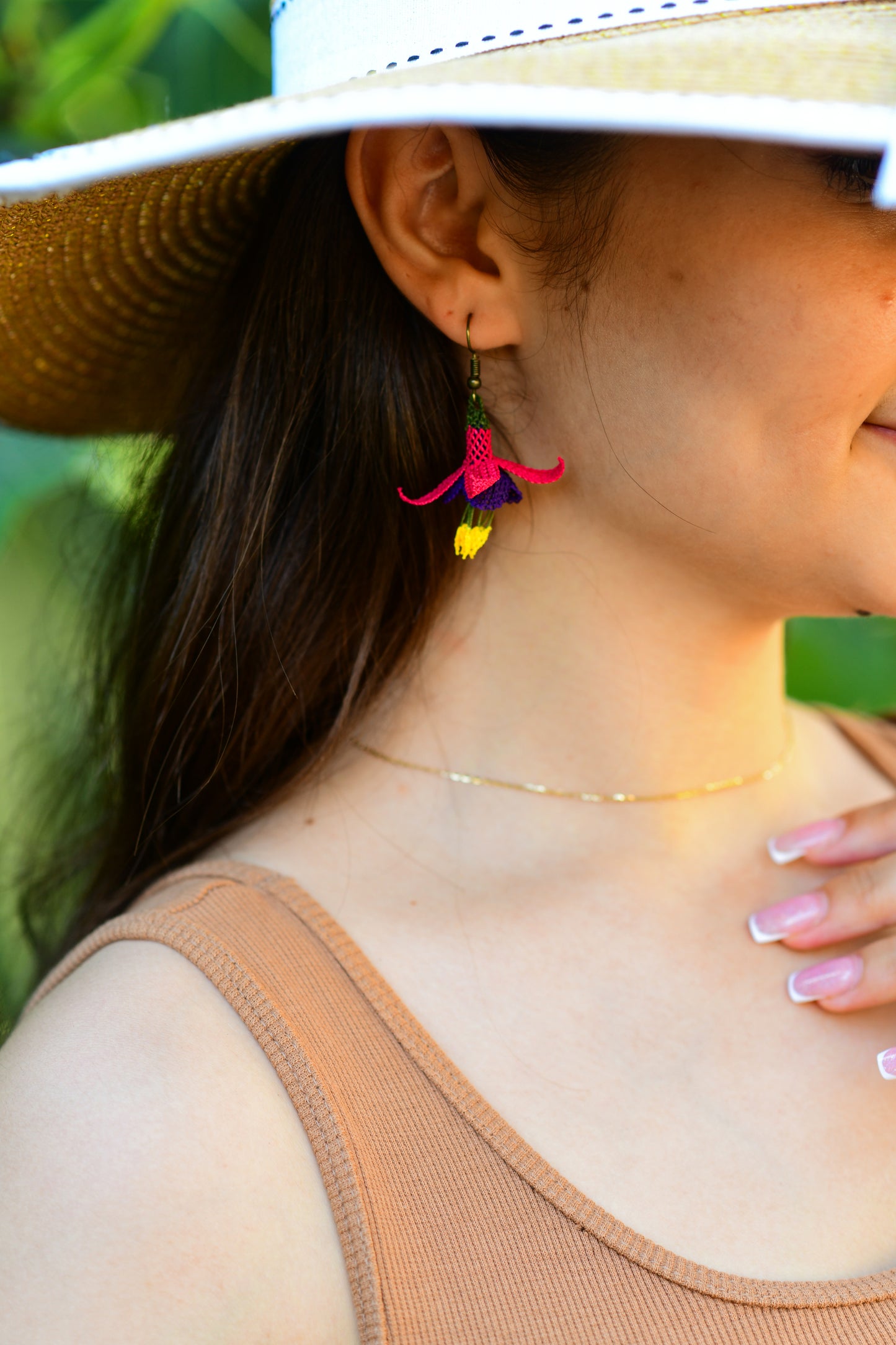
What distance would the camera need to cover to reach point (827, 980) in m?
1.03

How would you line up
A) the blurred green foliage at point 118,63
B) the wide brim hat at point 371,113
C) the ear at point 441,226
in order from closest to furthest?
the wide brim hat at point 371,113 < the ear at point 441,226 < the blurred green foliage at point 118,63

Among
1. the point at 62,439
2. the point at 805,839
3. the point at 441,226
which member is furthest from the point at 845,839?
the point at 62,439

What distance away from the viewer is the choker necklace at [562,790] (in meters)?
1.12

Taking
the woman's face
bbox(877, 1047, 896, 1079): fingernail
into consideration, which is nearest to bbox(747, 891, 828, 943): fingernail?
bbox(877, 1047, 896, 1079): fingernail

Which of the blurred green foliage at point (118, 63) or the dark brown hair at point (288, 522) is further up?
the blurred green foliage at point (118, 63)

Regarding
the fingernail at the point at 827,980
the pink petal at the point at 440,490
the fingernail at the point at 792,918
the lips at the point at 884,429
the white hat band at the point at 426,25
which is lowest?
the fingernail at the point at 827,980

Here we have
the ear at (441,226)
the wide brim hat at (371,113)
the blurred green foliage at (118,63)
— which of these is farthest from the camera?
the blurred green foliage at (118,63)

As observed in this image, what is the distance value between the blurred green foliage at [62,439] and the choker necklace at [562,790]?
460mm

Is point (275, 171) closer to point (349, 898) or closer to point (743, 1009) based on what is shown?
point (349, 898)

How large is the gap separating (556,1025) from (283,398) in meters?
0.58

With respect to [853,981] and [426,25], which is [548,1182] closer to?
[853,981]

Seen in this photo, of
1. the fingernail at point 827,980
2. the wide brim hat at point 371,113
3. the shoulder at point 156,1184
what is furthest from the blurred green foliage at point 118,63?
the fingernail at point 827,980

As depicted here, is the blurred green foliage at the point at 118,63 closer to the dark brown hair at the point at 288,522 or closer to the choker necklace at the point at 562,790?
the dark brown hair at the point at 288,522

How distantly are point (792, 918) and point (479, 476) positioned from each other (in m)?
0.47
